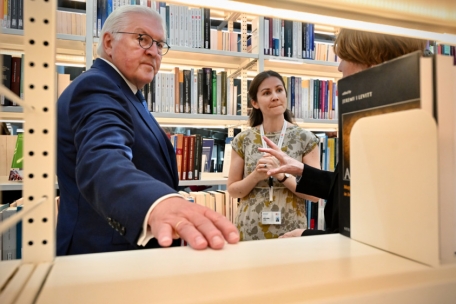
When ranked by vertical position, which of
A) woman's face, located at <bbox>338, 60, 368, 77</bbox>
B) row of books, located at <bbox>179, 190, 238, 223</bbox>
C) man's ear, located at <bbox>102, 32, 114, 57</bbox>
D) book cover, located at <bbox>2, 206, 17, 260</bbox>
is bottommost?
book cover, located at <bbox>2, 206, 17, 260</bbox>

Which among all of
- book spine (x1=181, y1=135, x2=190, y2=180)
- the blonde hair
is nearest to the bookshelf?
the blonde hair

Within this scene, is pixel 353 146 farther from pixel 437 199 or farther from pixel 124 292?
pixel 124 292

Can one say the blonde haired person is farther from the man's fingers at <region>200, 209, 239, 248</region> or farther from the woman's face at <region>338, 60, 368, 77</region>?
the man's fingers at <region>200, 209, 239, 248</region>

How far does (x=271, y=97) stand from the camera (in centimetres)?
188

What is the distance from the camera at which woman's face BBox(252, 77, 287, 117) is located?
187cm

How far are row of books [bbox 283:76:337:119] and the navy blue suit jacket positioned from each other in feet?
5.84

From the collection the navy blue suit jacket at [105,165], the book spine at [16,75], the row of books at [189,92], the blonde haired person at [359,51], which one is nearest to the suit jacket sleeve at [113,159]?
the navy blue suit jacket at [105,165]

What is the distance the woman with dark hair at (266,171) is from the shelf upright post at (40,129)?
1230 millimetres

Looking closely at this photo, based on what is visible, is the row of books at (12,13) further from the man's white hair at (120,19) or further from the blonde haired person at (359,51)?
the blonde haired person at (359,51)

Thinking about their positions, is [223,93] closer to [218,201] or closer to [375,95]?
[218,201]

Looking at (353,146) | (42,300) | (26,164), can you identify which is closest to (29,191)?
(26,164)

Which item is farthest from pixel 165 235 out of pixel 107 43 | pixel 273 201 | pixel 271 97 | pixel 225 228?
pixel 271 97

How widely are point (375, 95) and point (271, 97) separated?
1.43 meters

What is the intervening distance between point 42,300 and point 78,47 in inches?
80.9
